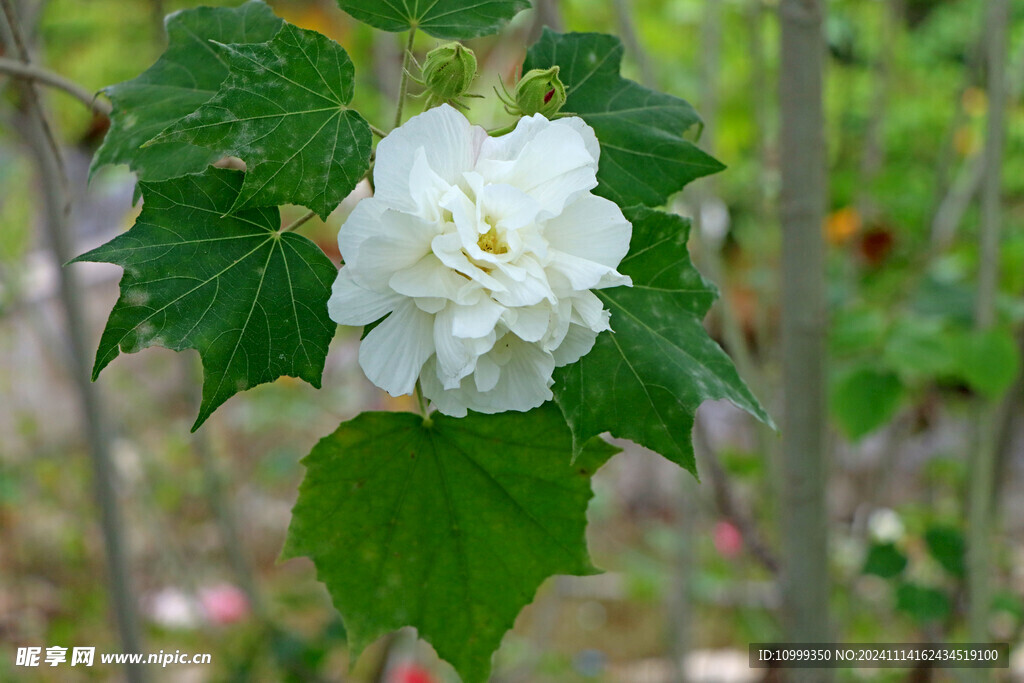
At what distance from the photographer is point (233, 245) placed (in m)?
0.44

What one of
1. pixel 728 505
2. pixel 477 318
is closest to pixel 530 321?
pixel 477 318

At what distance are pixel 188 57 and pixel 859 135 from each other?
2.09 m

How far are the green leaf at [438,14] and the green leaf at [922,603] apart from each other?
1130 mm

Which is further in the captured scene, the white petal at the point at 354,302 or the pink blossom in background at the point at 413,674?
the pink blossom in background at the point at 413,674

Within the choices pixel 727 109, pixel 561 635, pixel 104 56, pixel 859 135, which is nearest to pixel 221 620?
pixel 561 635

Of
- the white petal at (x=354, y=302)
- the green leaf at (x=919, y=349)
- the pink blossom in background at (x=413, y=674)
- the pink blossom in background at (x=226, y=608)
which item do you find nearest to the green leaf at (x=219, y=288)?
the white petal at (x=354, y=302)

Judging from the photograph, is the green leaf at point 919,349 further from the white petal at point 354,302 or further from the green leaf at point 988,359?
the white petal at point 354,302

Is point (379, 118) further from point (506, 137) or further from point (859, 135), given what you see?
point (859, 135)

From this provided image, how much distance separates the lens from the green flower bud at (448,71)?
43 cm

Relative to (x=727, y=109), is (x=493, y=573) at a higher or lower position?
higher

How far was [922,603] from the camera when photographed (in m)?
1.20

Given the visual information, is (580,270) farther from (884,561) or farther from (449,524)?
(884,561)

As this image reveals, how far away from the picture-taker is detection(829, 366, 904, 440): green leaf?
3.50ft

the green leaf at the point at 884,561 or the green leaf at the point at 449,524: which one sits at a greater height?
the green leaf at the point at 449,524
